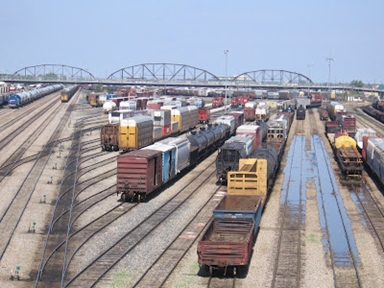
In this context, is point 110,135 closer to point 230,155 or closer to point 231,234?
point 230,155

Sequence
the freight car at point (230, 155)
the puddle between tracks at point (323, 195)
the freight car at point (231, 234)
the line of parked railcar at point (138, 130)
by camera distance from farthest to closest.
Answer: the line of parked railcar at point (138, 130), the freight car at point (230, 155), the puddle between tracks at point (323, 195), the freight car at point (231, 234)

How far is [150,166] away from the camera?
32156mm

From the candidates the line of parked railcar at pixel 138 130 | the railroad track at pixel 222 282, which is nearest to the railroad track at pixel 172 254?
the railroad track at pixel 222 282

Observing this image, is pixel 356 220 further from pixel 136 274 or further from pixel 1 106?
pixel 1 106

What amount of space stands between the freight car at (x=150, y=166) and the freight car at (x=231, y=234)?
6478 mm

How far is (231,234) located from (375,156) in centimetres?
2097

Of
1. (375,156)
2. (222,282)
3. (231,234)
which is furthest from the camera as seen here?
(375,156)

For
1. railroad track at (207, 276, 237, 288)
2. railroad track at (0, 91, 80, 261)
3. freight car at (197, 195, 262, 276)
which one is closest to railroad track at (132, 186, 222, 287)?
freight car at (197, 195, 262, 276)

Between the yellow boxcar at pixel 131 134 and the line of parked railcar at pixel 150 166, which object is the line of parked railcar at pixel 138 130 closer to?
Result: the yellow boxcar at pixel 131 134

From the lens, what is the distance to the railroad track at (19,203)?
25.7 metres

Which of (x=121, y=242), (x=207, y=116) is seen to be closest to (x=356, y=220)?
(x=121, y=242)

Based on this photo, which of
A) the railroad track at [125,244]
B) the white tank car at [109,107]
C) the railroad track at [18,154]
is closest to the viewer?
the railroad track at [125,244]

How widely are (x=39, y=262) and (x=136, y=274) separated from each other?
423cm

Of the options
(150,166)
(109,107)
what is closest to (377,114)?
(109,107)
